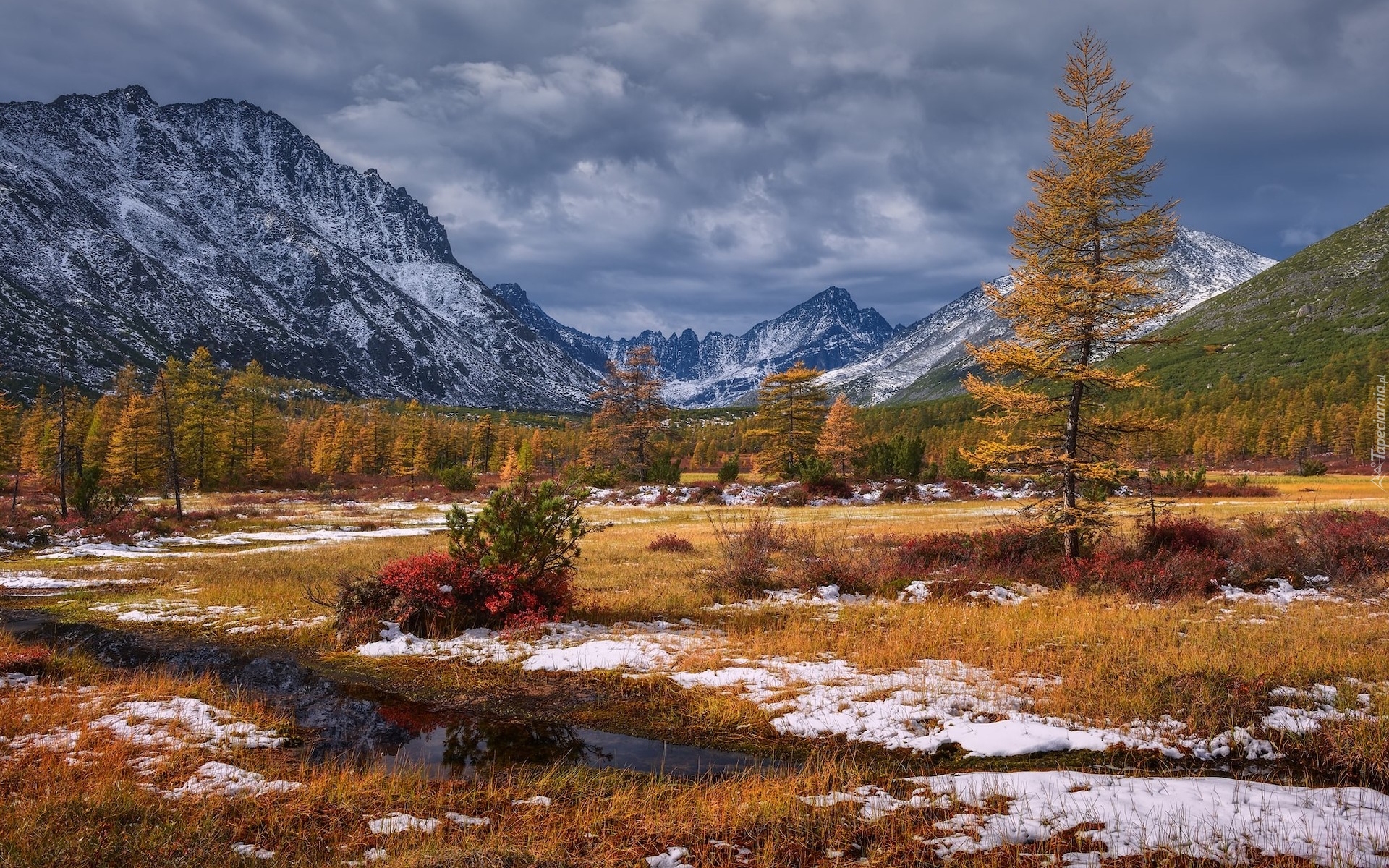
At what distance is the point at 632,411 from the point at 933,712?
59.3m

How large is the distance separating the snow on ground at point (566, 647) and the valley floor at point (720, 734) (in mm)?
80

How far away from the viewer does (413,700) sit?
9219mm

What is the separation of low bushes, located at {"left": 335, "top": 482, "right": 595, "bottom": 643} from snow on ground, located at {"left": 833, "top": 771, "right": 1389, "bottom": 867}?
8.53m

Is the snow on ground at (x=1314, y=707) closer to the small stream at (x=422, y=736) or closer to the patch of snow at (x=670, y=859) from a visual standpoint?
the small stream at (x=422, y=736)

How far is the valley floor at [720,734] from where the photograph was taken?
499 cm

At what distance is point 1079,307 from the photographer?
1638cm

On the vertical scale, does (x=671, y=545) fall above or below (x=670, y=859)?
below

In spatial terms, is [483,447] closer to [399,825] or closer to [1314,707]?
[399,825]

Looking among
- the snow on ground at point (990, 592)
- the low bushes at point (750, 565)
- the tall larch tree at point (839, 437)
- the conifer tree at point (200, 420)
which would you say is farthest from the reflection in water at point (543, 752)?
the conifer tree at point (200, 420)

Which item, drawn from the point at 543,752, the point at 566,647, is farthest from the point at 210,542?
the point at 543,752

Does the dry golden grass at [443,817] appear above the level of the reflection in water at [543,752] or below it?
above

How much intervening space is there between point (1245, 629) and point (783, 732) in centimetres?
884

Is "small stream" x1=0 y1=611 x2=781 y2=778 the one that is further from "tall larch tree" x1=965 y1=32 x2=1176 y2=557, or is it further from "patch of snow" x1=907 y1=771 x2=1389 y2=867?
"tall larch tree" x1=965 y1=32 x2=1176 y2=557

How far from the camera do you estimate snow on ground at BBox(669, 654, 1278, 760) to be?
6.98 meters
